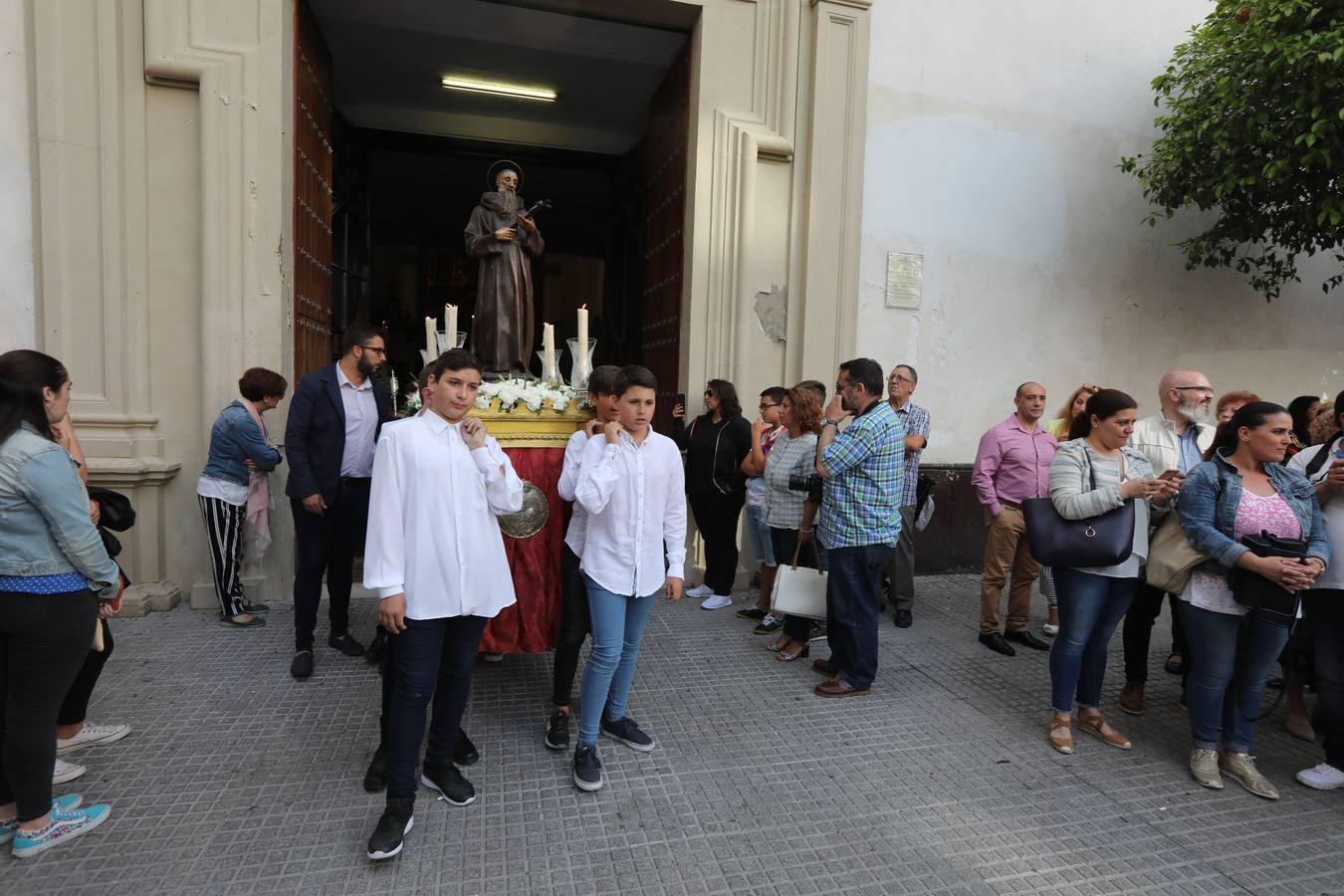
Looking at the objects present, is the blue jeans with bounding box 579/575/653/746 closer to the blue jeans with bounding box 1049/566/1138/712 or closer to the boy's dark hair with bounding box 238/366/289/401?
the blue jeans with bounding box 1049/566/1138/712

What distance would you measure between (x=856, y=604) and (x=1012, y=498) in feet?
5.70

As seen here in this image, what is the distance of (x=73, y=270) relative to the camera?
505 centimetres

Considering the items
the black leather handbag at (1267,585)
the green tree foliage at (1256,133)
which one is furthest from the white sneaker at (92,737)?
the green tree foliage at (1256,133)

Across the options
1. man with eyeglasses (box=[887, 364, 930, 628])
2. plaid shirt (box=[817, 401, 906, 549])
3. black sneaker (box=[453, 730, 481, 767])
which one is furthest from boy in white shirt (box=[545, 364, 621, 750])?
man with eyeglasses (box=[887, 364, 930, 628])

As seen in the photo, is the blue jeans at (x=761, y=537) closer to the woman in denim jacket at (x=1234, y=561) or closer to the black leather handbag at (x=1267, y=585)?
the woman in denim jacket at (x=1234, y=561)

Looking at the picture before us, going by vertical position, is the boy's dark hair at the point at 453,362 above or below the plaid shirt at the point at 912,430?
above

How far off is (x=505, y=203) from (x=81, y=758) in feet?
12.2

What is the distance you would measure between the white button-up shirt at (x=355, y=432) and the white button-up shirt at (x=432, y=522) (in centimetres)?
196

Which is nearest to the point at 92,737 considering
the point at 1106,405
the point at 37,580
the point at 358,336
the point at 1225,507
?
the point at 37,580

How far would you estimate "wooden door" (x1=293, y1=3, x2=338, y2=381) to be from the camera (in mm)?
5789

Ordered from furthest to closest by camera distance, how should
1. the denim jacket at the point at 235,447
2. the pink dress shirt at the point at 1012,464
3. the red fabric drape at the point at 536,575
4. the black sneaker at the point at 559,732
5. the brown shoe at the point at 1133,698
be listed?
the pink dress shirt at the point at 1012,464, the denim jacket at the point at 235,447, the brown shoe at the point at 1133,698, the red fabric drape at the point at 536,575, the black sneaker at the point at 559,732

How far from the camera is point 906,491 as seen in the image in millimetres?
5762

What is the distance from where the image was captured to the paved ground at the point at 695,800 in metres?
2.63

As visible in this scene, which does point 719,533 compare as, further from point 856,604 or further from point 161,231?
point 161,231
